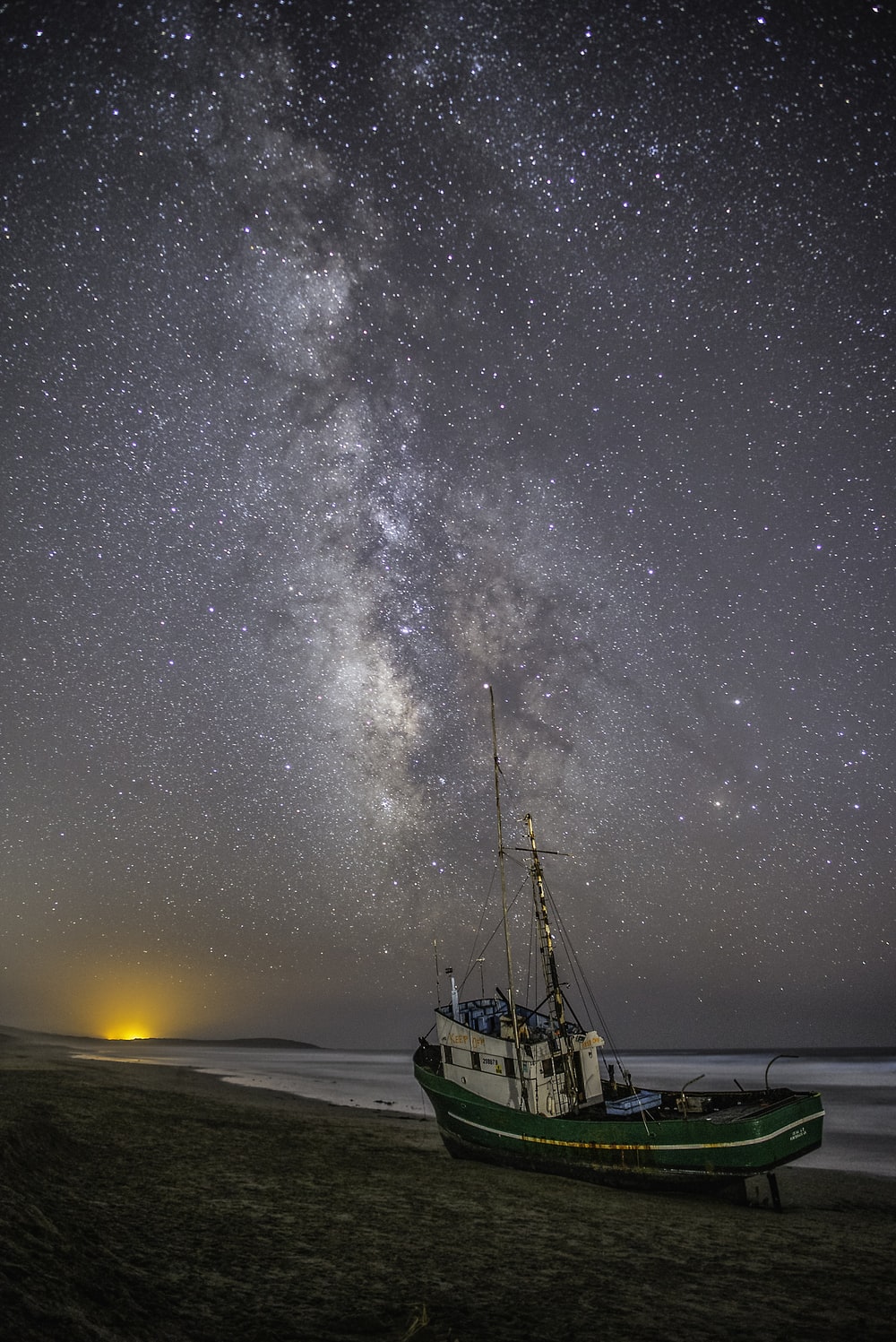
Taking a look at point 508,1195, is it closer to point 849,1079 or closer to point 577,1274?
point 577,1274

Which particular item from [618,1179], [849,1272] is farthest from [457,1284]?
[618,1179]

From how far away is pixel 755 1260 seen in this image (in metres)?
12.4

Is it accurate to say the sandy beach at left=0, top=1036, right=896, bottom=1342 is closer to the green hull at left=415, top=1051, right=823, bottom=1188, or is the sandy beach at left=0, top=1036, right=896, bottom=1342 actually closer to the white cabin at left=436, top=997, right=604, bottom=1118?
the green hull at left=415, top=1051, right=823, bottom=1188

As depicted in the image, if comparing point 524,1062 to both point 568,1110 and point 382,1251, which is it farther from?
point 382,1251

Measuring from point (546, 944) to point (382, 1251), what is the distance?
15.8 meters

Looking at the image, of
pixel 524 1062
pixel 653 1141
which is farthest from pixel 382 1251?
pixel 524 1062

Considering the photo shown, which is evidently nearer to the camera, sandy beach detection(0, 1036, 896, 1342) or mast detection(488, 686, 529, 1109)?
sandy beach detection(0, 1036, 896, 1342)

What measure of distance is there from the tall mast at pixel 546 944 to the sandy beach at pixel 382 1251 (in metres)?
5.48

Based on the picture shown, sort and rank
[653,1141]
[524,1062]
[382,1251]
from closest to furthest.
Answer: [382,1251], [653,1141], [524,1062]

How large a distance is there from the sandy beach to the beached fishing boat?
0.79m

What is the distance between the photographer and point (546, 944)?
25734 mm

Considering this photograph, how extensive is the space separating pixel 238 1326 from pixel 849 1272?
1086 cm

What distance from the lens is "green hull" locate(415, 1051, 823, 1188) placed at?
18.4 m

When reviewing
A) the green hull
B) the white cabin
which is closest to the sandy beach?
the green hull
